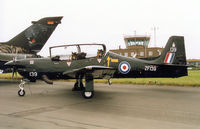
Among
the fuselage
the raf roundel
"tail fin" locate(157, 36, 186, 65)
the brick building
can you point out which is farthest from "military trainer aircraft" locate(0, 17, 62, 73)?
the brick building

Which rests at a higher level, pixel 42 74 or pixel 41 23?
pixel 41 23

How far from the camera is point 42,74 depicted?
860 centimetres

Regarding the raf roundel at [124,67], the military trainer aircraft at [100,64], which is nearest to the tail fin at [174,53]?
the military trainer aircraft at [100,64]

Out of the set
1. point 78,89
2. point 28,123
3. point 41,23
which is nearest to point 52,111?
point 28,123

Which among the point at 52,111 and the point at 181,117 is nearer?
the point at 181,117

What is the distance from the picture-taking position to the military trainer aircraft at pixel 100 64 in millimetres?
8562

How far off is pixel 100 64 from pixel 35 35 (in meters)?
10.8

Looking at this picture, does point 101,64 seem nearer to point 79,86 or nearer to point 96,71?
point 96,71

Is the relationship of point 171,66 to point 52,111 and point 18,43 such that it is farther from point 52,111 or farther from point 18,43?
point 18,43

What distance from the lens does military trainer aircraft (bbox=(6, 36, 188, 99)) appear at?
8562mm

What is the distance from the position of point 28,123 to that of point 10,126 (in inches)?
15.2

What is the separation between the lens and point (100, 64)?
8680 mm

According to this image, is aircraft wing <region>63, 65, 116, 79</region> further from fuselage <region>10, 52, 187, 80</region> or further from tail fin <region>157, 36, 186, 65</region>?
tail fin <region>157, 36, 186, 65</region>

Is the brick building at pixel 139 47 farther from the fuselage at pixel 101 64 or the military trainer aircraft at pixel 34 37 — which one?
the fuselage at pixel 101 64
